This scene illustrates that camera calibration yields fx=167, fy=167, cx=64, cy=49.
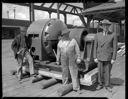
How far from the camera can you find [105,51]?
393cm

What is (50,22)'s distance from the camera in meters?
5.00

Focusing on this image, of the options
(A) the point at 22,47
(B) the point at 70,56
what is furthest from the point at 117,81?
(A) the point at 22,47

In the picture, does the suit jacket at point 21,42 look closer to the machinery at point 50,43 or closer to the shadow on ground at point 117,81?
the machinery at point 50,43

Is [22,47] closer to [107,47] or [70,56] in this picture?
[70,56]

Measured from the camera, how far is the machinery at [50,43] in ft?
15.0

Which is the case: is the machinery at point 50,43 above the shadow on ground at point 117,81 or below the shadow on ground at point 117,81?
above

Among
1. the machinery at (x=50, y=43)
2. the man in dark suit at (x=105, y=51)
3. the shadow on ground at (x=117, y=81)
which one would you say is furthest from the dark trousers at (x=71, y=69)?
the shadow on ground at (x=117, y=81)

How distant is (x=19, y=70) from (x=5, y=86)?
0.68 m

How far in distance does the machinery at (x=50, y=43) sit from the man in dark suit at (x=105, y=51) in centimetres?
32

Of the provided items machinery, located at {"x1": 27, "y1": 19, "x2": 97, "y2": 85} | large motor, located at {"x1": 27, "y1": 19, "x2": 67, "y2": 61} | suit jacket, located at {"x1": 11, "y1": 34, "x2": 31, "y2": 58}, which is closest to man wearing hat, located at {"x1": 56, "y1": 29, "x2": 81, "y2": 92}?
machinery, located at {"x1": 27, "y1": 19, "x2": 97, "y2": 85}

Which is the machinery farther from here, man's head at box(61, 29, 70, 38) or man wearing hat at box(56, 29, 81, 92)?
man's head at box(61, 29, 70, 38)

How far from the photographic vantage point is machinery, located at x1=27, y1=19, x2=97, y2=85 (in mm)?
4566

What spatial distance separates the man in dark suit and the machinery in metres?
0.32

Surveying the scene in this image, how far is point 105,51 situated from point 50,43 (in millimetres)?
1691
